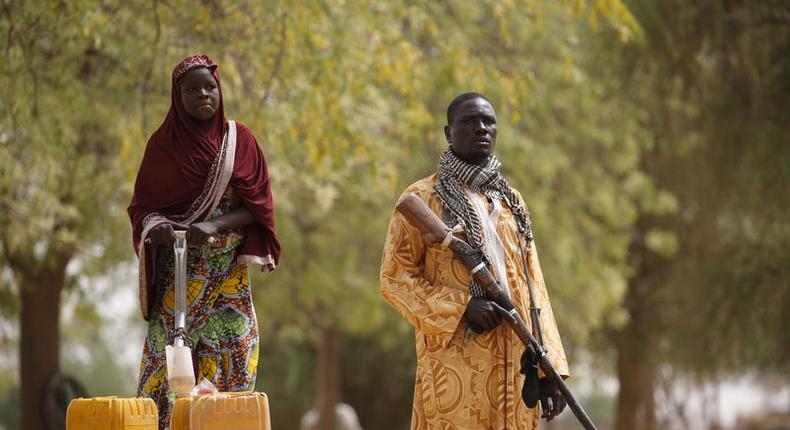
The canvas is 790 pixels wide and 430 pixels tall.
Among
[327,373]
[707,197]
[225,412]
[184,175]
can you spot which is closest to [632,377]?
[707,197]

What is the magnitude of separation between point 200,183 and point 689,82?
35.3ft

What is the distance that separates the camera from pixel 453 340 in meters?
6.27

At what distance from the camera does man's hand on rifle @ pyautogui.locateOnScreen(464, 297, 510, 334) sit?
6117 millimetres

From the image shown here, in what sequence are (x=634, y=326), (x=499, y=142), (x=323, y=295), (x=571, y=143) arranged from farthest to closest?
1. (x=634, y=326)
2. (x=323, y=295)
3. (x=571, y=143)
4. (x=499, y=142)

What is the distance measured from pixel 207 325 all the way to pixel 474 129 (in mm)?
1509

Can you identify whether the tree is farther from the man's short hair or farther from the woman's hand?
the woman's hand

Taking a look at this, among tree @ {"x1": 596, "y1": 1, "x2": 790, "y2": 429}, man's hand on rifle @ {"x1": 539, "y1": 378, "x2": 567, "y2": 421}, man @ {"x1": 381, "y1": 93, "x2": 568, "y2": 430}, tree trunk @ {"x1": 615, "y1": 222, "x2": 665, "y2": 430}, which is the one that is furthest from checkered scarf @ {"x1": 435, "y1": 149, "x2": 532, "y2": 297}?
tree trunk @ {"x1": 615, "y1": 222, "x2": 665, "y2": 430}

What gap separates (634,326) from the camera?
74.9ft

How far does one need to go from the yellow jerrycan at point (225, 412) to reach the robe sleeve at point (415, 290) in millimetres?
979

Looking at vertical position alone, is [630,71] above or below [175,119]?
above

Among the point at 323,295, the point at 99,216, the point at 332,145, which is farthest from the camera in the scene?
the point at 323,295

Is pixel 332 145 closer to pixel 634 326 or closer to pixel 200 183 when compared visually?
pixel 200 183

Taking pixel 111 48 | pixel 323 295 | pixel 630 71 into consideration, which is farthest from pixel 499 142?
pixel 111 48

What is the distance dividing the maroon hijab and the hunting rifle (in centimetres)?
66
